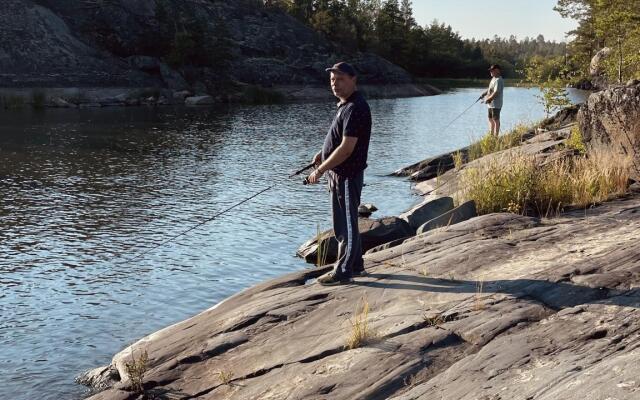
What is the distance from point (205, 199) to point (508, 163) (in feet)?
27.3

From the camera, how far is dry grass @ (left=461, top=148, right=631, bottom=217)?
1027cm

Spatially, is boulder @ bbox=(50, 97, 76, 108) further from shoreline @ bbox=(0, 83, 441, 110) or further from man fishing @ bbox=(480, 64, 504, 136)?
man fishing @ bbox=(480, 64, 504, 136)

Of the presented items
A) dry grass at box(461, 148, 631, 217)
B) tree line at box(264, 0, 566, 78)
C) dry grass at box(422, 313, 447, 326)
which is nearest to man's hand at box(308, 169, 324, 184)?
dry grass at box(422, 313, 447, 326)

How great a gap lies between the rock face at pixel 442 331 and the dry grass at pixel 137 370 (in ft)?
0.25

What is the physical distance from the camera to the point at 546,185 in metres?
10.4

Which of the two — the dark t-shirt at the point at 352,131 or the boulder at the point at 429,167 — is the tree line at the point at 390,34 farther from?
the dark t-shirt at the point at 352,131

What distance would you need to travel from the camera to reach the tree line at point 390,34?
3593 inches

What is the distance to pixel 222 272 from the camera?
11430mm

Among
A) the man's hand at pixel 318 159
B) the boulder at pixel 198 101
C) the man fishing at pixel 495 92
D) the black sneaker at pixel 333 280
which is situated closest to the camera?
the black sneaker at pixel 333 280

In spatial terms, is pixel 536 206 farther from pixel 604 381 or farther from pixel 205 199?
pixel 205 199

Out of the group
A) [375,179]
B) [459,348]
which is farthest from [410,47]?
[459,348]

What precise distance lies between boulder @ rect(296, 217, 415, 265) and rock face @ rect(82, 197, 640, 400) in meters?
2.95

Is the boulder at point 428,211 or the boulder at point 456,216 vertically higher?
the boulder at point 456,216

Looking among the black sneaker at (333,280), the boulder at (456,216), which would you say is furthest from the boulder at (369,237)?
the black sneaker at (333,280)
